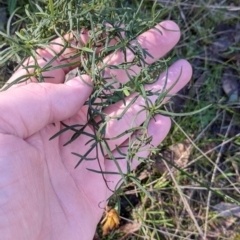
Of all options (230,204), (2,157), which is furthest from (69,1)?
(230,204)

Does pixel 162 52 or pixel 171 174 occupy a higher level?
pixel 162 52

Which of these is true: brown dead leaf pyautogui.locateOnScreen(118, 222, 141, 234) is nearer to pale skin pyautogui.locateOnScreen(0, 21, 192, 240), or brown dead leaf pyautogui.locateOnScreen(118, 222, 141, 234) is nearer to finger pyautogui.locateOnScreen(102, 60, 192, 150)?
pale skin pyautogui.locateOnScreen(0, 21, 192, 240)

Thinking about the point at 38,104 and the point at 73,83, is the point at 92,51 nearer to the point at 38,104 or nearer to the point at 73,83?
the point at 73,83

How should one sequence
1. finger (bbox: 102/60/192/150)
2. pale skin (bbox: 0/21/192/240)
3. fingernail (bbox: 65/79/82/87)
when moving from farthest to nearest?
finger (bbox: 102/60/192/150) < fingernail (bbox: 65/79/82/87) < pale skin (bbox: 0/21/192/240)

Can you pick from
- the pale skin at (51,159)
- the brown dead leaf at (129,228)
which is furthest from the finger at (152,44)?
the brown dead leaf at (129,228)

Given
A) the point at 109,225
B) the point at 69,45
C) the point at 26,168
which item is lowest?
the point at 109,225

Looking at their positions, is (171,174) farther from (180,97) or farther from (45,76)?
(45,76)

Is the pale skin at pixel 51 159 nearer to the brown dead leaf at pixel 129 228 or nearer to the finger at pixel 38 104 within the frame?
the finger at pixel 38 104

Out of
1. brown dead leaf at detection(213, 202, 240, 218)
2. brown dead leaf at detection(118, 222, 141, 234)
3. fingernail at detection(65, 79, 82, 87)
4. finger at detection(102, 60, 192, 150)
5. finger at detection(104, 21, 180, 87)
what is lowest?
brown dead leaf at detection(213, 202, 240, 218)

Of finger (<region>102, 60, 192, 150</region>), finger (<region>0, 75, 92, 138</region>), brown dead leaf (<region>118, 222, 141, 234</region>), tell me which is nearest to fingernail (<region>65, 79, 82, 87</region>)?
finger (<region>0, 75, 92, 138</region>)
